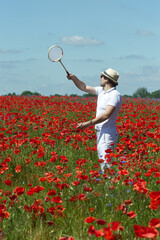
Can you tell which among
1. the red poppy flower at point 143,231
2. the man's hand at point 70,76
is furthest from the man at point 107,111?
the red poppy flower at point 143,231

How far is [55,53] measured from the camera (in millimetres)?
5652

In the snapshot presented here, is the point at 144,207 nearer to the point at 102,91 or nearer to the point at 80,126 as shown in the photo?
the point at 80,126

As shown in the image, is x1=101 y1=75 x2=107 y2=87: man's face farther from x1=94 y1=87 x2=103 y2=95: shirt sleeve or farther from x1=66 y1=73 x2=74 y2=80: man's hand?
x1=66 y1=73 x2=74 y2=80: man's hand

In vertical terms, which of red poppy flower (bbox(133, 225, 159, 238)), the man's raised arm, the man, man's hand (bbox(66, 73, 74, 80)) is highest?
man's hand (bbox(66, 73, 74, 80))

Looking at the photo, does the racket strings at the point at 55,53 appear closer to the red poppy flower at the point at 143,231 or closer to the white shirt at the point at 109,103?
the white shirt at the point at 109,103

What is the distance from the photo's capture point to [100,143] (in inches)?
199

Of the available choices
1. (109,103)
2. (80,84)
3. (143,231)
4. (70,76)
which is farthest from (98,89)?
(143,231)

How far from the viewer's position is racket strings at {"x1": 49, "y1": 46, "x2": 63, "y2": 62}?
560 cm

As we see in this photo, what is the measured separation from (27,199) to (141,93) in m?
24.6

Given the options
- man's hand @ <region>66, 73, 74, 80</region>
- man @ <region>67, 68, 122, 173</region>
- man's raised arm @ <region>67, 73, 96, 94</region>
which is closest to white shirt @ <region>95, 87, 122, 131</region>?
man @ <region>67, 68, 122, 173</region>

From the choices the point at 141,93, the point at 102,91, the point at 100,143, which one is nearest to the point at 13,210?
the point at 100,143

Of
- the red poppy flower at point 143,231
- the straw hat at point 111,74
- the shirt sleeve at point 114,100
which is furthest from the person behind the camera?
the straw hat at point 111,74

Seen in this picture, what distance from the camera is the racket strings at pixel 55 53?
560cm

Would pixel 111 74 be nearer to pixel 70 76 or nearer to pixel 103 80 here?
pixel 103 80
